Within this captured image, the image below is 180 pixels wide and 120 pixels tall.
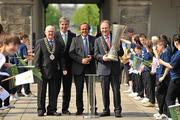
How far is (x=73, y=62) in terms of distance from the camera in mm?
11195

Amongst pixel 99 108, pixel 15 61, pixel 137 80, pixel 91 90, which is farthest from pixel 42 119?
pixel 137 80

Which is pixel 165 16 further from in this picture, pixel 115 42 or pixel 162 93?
pixel 162 93

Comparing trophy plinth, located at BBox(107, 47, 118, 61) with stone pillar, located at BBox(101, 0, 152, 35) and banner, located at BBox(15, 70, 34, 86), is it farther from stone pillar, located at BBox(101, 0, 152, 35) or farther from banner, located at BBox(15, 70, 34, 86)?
stone pillar, located at BBox(101, 0, 152, 35)

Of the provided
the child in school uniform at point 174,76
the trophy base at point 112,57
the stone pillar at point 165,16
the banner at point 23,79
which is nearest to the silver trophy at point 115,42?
the trophy base at point 112,57

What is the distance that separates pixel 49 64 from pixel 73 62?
57 centimetres

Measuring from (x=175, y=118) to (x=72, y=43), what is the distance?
14.2 ft

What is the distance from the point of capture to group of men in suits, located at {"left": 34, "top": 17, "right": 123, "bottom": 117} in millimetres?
10938

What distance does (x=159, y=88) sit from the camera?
10.6 m

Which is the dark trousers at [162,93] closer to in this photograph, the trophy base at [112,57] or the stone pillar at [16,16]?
the trophy base at [112,57]

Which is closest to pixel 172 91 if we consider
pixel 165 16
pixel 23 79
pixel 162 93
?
pixel 162 93

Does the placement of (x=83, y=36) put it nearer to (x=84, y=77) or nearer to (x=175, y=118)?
(x=84, y=77)

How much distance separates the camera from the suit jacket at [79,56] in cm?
1100

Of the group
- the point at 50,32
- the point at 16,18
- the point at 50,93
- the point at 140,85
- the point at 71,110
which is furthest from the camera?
the point at 16,18

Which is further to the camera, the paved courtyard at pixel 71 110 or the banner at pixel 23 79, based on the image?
the paved courtyard at pixel 71 110
